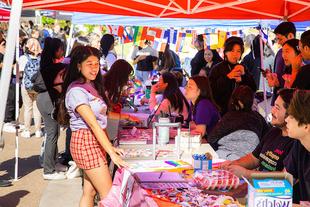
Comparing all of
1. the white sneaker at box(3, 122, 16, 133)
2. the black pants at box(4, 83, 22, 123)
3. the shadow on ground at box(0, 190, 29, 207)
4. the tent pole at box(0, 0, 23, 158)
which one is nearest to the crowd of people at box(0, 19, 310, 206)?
the shadow on ground at box(0, 190, 29, 207)

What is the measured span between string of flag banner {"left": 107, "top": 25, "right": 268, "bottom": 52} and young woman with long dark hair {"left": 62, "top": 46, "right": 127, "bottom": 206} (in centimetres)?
910

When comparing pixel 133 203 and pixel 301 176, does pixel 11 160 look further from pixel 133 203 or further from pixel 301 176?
pixel 301 176

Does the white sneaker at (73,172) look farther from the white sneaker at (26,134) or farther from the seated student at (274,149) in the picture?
the seated student at (274,149)

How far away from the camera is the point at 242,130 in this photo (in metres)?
4.50

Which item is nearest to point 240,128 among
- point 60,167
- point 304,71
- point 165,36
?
point 304,71

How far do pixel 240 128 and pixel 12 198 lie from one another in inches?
108

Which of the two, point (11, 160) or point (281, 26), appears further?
point (11, 160)

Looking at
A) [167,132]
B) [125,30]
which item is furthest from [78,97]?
[125,30]

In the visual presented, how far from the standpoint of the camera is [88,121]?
3.80m

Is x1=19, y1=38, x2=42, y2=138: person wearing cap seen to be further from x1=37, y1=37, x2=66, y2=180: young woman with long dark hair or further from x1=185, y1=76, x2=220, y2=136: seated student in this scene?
x1=185, y1=76, x2=220, y2=136: seated student

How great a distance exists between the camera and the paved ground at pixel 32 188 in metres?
5.62

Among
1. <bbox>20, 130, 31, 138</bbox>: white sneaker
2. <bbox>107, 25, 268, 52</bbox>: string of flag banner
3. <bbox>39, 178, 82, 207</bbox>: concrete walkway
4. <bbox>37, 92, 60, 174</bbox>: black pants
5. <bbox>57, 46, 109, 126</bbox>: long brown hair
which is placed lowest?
<bbox>39, 178, 82, 207</bbox>: concrete walkway

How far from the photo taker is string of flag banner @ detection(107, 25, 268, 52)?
43.5ft

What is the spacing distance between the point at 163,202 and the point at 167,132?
5.99 feet
